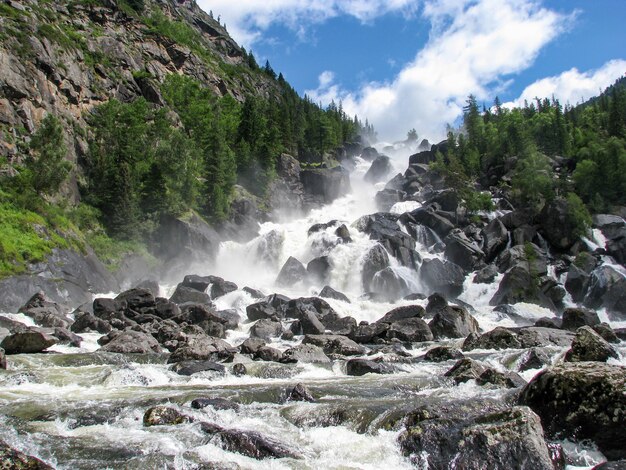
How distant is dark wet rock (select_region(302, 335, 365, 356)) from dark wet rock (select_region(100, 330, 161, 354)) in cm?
853

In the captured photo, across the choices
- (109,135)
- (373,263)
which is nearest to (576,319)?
(373,263)

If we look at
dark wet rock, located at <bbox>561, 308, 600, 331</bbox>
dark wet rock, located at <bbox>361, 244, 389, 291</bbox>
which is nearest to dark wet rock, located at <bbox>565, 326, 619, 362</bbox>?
dark wet rock, located at <bbox>561, 308, 600, 331</bbox>

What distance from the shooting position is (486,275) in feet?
172

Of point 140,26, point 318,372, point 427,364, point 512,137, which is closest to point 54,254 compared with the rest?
point 318,372

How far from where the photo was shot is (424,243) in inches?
2395

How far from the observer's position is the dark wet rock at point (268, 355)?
21984mm

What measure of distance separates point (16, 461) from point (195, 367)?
38.0 feet

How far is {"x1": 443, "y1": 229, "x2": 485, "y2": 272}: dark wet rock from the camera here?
2197 inches

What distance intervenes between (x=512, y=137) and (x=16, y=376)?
98496mm

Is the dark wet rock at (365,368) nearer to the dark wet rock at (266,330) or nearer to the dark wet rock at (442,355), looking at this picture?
the dark wet rock at (442,355)

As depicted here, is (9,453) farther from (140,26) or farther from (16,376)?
(140,26)

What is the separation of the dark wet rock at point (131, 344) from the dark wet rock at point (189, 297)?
16.4 m

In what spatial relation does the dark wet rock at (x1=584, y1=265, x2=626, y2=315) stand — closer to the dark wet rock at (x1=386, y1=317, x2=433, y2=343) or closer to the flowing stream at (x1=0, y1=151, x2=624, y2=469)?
the dark wet rock at (x1=386, y1=317, x2=433, y2=343)

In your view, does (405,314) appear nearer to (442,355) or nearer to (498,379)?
(442,355)
